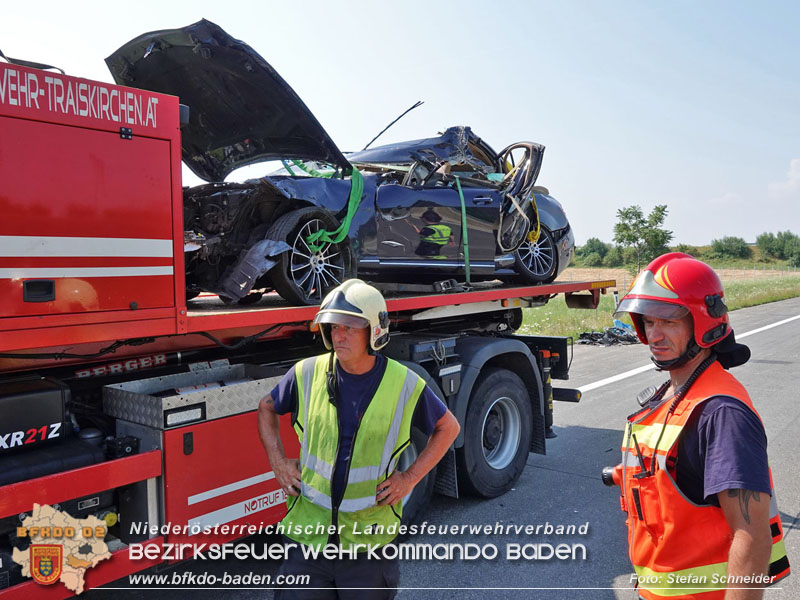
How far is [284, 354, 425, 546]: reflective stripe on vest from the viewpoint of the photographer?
2457 mm

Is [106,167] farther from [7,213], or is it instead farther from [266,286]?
[266,286]

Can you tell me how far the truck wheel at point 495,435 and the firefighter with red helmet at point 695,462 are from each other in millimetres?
2977

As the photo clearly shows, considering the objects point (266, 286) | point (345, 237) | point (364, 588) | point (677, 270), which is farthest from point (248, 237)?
point (677, 270)

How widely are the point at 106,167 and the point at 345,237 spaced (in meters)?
2.16

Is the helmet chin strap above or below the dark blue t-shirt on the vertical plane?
above

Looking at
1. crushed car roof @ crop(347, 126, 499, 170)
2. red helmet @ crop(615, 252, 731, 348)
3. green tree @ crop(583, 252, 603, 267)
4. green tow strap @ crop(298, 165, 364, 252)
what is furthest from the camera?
green tree @ crop(583, 252, 603, 267)

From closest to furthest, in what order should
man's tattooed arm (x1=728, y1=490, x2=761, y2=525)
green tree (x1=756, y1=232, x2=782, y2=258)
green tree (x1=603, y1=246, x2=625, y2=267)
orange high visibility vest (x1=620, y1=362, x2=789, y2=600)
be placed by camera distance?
1. man's tattooed arm (x1=728, y1=490, x2=761, y2=525)
2. orange high visibility vest (x1=620, y1=362, x2=789, y2=600)
3. green tree (x1=603, y1=246, x2=625, y2=267)
4. green tree (x1=756, y1=232, x2=782, y2=258)

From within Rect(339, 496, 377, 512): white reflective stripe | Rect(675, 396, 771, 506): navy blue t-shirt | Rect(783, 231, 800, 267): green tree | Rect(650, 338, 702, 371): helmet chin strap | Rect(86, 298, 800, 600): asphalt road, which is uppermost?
Rect(783, 231, 800, 267): green tree

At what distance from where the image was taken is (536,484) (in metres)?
5.75

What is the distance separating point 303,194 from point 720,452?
342 cm

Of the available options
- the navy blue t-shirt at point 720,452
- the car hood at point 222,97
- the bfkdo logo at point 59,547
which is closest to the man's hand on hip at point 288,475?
the bfkdo logo at point 59,547

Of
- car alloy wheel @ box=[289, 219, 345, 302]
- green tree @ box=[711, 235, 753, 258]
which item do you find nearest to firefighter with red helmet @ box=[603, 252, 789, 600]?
car alloy wheel @ box=[289, 219, 345, 302]

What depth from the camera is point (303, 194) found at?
4.62 m

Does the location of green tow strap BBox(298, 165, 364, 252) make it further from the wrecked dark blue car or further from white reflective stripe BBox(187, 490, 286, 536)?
white reflective stripe BBox(187, 490, 286, 536)
